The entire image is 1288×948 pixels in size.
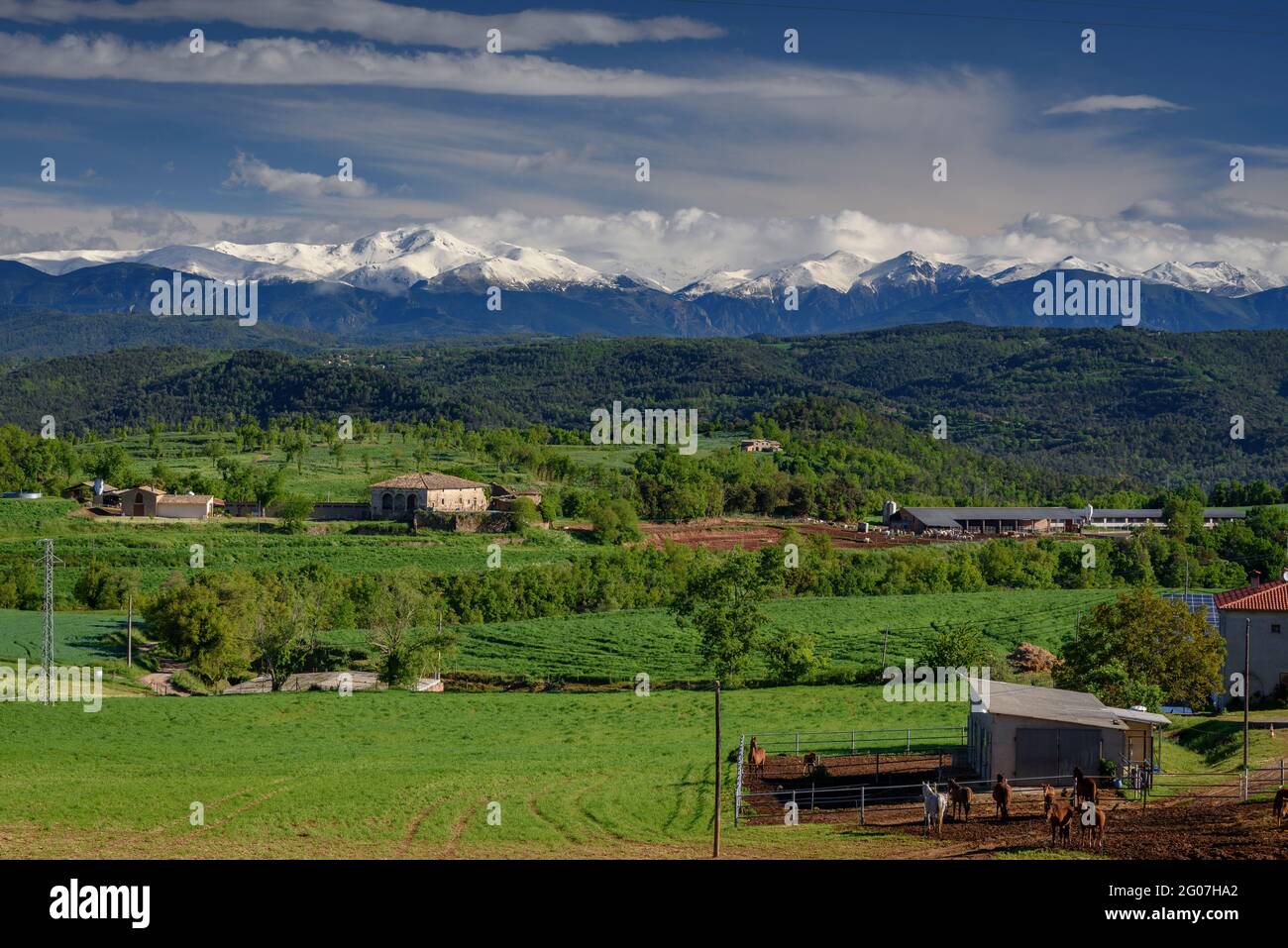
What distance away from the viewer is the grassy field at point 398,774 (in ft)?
89.8

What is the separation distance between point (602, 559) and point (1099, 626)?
164ft

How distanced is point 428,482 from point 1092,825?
9773 cm

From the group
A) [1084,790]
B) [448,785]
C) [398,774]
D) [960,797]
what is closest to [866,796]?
[960,797]

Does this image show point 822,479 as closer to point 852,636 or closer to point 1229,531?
point 1229,531

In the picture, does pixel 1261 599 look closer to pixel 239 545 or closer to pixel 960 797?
pixel 960 797

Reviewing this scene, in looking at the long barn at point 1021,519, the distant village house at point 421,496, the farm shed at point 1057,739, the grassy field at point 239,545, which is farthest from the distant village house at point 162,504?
the farm shed at point 1057,739

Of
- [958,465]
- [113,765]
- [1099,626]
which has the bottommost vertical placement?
[113,765]

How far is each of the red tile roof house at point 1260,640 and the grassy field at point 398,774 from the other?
10720mm

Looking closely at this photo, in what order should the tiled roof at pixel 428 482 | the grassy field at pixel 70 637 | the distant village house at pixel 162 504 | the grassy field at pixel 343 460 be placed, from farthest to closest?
the grassy field at pixel 343 460
the tiled roof at pixel 428 482
the distant village house at pixel 162 504
the grassy field at pixel 70 637

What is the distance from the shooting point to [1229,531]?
378 feet

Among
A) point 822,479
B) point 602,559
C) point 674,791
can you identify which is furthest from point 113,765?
point 822,479

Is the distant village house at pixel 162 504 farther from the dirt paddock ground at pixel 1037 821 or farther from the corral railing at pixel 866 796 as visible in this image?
the corral railing at pixel 866 796

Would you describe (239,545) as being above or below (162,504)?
below

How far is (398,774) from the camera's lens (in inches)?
1412
